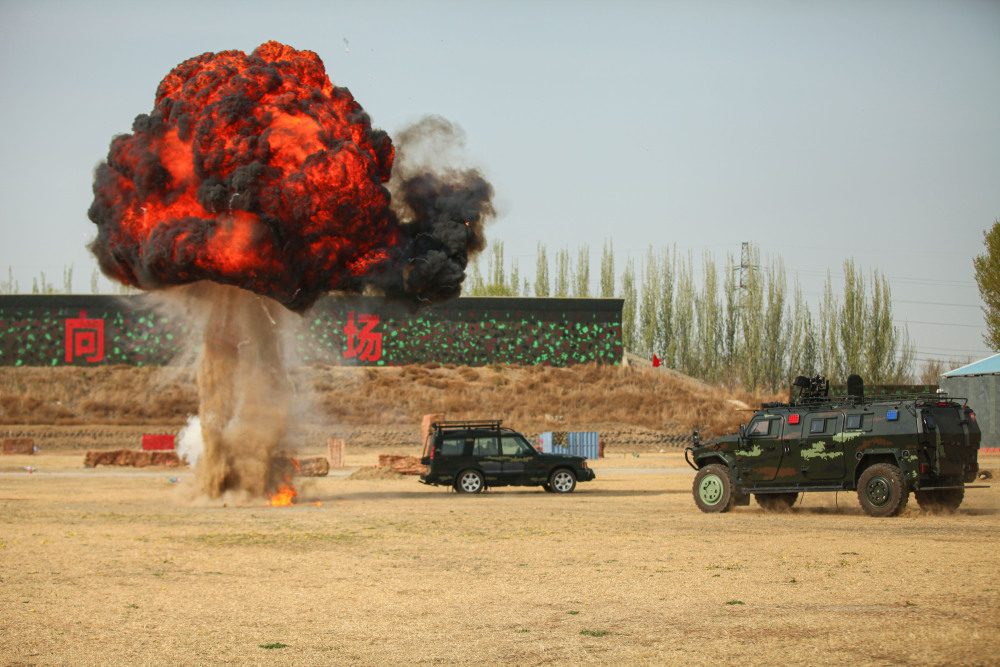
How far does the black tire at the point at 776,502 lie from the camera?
21000mm

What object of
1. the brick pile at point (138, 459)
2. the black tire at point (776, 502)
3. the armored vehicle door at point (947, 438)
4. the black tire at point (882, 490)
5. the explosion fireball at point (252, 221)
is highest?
the explosion fireball at point (252, 221)

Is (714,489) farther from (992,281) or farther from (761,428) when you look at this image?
(992,281)

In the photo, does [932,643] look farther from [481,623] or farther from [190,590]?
[190,590]

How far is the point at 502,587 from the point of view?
11.4 m

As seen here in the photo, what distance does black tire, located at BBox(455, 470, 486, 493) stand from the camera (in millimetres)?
27156

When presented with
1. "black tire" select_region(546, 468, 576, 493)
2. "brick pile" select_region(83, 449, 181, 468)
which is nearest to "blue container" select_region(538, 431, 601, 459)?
"brick pile" select_region(83, 449, 181, 468)

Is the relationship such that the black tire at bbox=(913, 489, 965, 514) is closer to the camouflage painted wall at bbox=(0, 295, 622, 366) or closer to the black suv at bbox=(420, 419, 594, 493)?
the black suv at bbox=(420, 419, 594, 493)

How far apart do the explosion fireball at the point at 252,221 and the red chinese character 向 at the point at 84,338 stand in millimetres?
53353

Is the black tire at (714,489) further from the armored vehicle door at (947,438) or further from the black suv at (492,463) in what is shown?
the black suv at (492,463)

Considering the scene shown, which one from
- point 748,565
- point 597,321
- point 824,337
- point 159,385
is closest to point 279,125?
point 748,565

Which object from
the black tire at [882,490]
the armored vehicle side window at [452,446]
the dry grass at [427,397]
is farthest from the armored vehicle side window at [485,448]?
the dry grass at [427,397]

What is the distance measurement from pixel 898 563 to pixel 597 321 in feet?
210

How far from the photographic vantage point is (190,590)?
11406mm

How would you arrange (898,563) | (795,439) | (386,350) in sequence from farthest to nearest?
(386,350)
(795,439)
(898,563)
